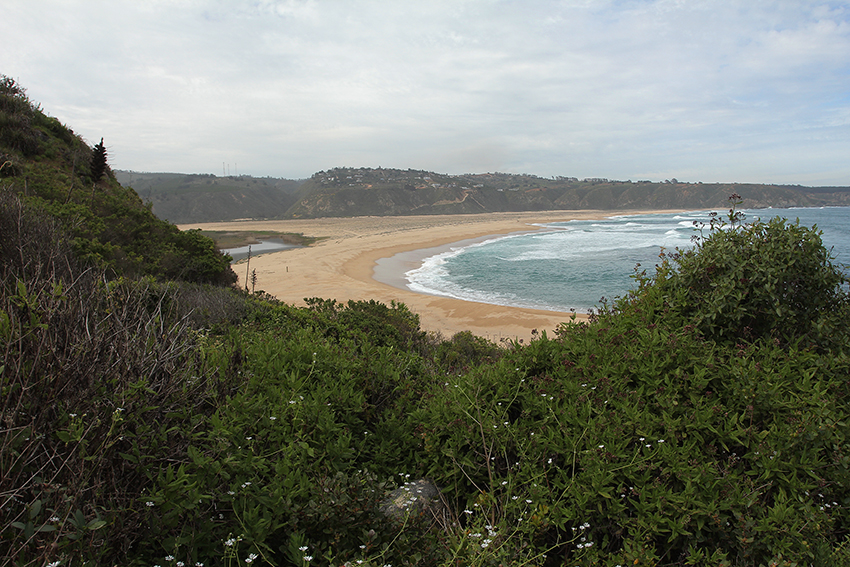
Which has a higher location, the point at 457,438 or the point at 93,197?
the point at 93,197

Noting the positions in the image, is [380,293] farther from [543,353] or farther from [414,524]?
[414,524]

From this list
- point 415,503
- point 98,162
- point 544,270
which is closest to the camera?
point 415,503

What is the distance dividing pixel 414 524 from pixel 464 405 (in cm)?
101

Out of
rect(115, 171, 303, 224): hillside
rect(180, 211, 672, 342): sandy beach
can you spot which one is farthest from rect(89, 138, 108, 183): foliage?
rect(115, 171, 303, 224): hillside

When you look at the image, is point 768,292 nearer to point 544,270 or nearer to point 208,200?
point 544,270

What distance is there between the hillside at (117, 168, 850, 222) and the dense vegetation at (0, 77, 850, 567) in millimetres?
94339

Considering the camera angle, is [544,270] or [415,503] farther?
[544,270]

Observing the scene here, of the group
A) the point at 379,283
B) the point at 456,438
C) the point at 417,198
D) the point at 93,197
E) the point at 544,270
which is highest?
the point at 417,198

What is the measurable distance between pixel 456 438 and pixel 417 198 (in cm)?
11079

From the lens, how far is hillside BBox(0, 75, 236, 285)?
10742mm

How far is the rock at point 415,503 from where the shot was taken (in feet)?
7.60

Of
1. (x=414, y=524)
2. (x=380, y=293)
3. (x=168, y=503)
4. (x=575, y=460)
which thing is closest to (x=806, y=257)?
(x=575, y=460)

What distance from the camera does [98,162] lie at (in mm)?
15469

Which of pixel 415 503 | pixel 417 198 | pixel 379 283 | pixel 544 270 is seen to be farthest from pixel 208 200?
pixel 415 503
